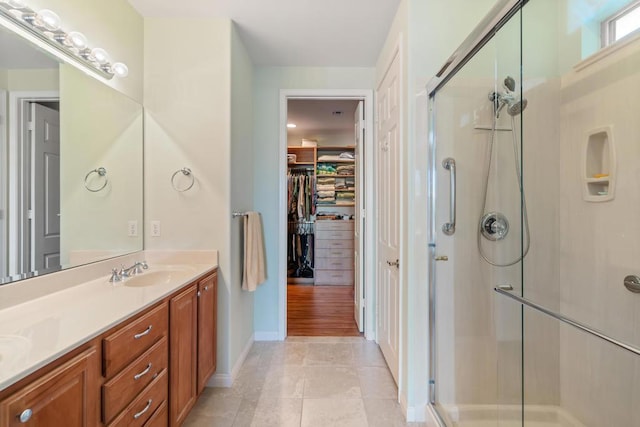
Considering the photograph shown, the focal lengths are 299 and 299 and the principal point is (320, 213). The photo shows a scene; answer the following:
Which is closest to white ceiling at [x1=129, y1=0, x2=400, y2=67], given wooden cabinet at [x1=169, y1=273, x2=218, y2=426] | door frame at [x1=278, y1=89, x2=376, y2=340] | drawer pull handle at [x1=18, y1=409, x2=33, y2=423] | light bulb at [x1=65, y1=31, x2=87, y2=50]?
door frame at [x1=278, y1=89, x2=376, y2=340]

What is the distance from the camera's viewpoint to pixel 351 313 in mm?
3613

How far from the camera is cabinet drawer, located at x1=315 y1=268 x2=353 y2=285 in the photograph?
480 centimetres

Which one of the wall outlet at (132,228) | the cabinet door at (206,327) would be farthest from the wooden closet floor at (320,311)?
the wall outlet at (132,228)

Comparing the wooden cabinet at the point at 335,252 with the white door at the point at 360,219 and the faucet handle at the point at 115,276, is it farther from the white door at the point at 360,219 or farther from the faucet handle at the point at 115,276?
the faucet handle at the point at 115,276

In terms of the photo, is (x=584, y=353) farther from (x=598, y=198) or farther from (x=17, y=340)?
(x=17, y=340)

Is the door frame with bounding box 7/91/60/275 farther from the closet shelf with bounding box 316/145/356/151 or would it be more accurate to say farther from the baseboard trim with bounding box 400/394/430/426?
the closet shelf with bounding box 316/145/356/151

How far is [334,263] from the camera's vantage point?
15.8ft

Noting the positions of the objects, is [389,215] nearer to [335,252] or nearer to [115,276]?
[115,276]

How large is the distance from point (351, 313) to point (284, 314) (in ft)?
3.39

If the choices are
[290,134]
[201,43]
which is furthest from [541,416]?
[290,134]

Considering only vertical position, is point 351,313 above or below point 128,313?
below

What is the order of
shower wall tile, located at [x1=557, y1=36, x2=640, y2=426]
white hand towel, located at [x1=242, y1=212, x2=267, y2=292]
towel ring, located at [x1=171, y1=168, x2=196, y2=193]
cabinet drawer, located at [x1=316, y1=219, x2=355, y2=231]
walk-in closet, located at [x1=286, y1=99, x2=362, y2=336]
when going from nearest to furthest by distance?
shower wall tile, located at [x1=557, y1=36, x2=640, y2=426]
towel ring, located at [x1=171, y1=168, x2=196, y2=193]
white hand towel, located at [x1=242, y1=212, x2=267, y2=292]
walk-in closet, located at [x1=286, y1=99, x2=362, y2=336]
cabinet drawer, located at [x1=316, y1=219, x2=355, y2=231]

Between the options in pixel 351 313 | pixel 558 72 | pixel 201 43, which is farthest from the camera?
pixel 351 313

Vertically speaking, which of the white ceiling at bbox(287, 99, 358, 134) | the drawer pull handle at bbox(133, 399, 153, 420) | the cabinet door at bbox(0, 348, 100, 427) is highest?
the white ceiling at bbox(287, 99, 358, 134)
